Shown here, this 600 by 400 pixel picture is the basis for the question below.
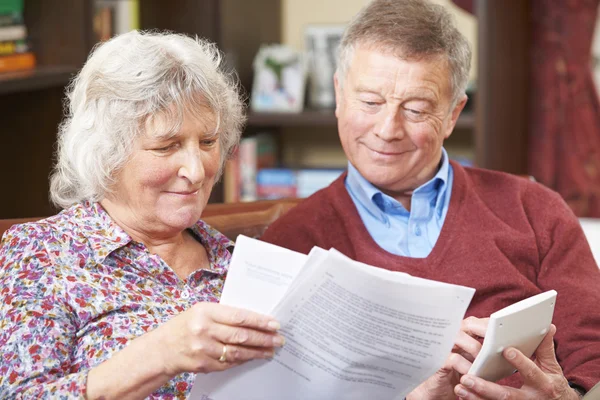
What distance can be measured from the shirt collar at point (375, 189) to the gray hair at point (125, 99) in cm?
38

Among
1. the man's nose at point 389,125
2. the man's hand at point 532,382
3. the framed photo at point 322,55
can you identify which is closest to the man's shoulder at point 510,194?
the man's nose at point 389,125

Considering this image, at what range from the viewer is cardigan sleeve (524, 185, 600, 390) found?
5.66ft

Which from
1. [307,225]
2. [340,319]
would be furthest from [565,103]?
[340,319]

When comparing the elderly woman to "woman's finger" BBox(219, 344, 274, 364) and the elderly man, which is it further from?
the elderly man

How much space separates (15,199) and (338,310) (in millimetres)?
1752

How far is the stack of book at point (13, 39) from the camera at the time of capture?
8.26ft

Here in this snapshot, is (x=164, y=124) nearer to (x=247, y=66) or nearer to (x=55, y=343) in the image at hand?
(x=55, y=343)

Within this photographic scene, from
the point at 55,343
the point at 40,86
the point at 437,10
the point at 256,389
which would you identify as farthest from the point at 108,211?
the point at 40,86

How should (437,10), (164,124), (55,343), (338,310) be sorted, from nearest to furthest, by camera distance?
(338,310)
(55,343)
(164,124)
(437,10)

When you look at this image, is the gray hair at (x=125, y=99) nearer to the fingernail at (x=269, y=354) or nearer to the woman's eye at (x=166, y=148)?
the woman's eye at (x=166, y=148)

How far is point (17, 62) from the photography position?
8.49ft

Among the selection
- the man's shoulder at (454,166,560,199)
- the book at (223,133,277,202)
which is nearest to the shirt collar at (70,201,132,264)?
the man's shoulder at (454,166,560,199)

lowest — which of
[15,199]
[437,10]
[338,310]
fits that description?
[15,199]

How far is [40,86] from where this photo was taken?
2500 mm
